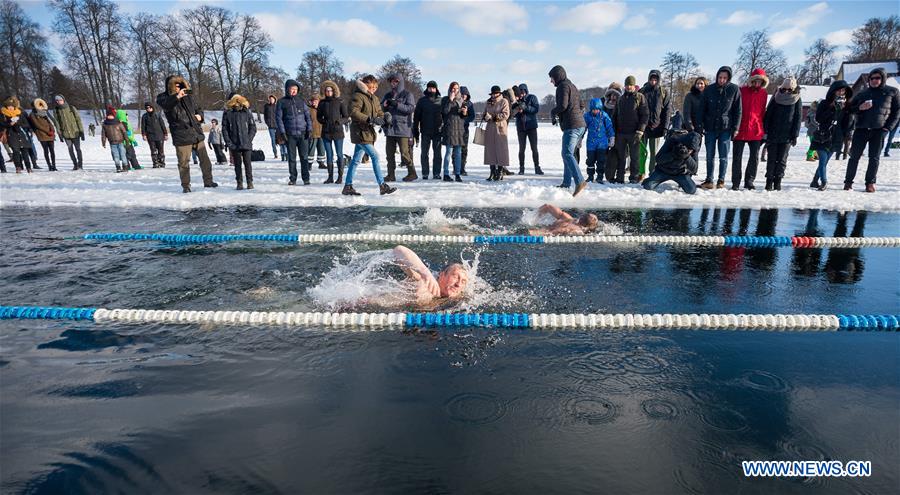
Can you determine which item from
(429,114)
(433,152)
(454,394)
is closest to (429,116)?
(429,114)

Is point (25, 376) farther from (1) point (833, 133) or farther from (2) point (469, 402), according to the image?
(1) point (833, 133)

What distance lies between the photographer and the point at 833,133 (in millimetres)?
9344

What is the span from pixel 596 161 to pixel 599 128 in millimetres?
748

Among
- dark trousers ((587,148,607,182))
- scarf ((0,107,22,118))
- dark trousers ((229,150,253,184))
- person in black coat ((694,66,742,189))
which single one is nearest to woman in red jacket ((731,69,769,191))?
person in black coat ((694,66,742,189))

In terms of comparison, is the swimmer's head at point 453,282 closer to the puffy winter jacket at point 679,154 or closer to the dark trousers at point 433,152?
the puffy winter jacket at point 679,154

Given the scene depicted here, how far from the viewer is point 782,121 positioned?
28.4 feet

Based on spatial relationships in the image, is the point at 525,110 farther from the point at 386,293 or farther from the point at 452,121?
the point at 386,293

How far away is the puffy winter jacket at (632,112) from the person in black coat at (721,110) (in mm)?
976

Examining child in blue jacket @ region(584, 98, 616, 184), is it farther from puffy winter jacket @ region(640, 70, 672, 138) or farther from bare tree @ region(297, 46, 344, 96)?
bare tree @ region(297, 46, 344, 96)

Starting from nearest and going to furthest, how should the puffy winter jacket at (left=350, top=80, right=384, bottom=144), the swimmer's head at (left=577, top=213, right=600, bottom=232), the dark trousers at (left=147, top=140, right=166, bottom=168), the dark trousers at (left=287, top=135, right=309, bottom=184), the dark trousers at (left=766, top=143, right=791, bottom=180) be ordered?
the swimmer's head at (left=577, top=213, right=600, bottom=232), the puffy winter jacket at (left=350, top=80, right=384, bottom=144), the dark trousers at (left=766, top=143, right=791, bottom=180), the dark trousers at (left=287, top=135, right=309, bottom=184), the dark trousers at (left=147, top=140, right=166, bottom=168)

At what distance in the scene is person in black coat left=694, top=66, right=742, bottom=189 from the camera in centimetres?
842

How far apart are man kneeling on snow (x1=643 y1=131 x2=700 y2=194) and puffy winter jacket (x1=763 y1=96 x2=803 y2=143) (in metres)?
1.38

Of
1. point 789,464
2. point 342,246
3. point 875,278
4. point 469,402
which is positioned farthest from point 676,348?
point 342,246

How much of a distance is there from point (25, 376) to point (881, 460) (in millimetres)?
4410
